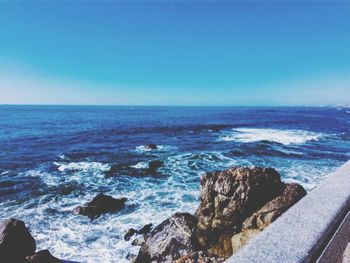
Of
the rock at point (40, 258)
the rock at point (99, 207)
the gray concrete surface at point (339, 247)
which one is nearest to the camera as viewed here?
the gray concrete surface at point (339, 247)

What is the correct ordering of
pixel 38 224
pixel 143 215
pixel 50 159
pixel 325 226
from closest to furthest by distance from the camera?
pixel 325 226
pixel 38 224
pixel 143 215
pixel 50 159

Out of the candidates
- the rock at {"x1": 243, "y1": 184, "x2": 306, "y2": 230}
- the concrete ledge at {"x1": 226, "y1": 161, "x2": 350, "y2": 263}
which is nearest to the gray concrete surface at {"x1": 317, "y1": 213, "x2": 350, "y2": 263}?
the concrete ledge at {"x1": 226, "y1": 161, "x2": 350, "y2": 263}

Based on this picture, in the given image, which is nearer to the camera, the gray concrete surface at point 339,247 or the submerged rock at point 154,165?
the gray concrete surface at point 339,247

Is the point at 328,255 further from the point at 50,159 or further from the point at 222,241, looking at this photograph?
the point at 50,159

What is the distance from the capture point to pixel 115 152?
25016mm

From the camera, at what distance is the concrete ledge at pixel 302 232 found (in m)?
1.81

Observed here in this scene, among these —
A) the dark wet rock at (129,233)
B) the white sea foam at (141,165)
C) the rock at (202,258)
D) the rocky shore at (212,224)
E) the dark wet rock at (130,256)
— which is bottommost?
the dark wet rock at (130,256)

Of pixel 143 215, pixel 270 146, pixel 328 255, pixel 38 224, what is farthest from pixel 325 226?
pixel 270 146

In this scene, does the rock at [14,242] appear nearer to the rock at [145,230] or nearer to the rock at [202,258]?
the rock at [145,230]

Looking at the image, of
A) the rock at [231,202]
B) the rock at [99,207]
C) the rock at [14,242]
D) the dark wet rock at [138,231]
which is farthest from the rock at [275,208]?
the rock at [99,207]

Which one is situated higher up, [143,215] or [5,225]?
[5,225]

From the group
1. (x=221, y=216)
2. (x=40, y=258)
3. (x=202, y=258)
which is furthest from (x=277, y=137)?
(x=202, y=258)

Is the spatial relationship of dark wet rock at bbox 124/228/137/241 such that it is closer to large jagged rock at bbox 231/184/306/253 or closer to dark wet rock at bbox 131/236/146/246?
dark wet rock at bbox 131/236/146/246

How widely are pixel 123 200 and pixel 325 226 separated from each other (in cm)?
1122
